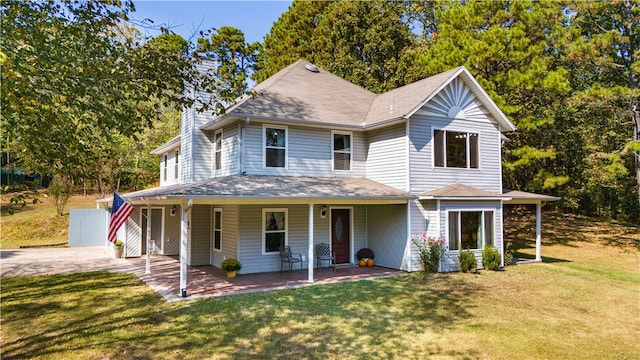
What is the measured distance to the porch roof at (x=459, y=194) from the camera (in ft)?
44.4

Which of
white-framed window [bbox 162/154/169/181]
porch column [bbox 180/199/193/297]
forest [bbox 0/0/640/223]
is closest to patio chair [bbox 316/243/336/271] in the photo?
porch column [bbox 180/199/193/297]

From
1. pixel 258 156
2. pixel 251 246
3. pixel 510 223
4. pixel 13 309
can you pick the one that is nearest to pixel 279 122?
pixel 258 156

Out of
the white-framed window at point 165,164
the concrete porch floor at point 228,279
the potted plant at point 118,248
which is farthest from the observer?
the white-framed window at point 165,164

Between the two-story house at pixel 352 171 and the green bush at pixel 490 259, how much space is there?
0.86 feet

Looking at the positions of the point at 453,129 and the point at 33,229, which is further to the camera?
the point at 33,229

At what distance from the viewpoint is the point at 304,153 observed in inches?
579

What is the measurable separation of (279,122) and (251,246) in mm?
4239

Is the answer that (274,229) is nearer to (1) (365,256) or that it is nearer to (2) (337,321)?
Result: (1) (365,256)

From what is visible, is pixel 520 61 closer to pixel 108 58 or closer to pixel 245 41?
pixel 108 58

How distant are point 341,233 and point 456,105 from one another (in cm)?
632

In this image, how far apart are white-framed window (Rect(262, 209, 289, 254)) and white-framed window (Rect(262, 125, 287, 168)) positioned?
1628 mm

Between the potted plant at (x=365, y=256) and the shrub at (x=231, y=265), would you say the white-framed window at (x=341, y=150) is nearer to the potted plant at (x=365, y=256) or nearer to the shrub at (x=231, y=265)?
the potted plant at (x=365, y=256)

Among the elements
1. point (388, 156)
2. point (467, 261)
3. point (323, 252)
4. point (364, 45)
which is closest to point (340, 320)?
point (323, 252)

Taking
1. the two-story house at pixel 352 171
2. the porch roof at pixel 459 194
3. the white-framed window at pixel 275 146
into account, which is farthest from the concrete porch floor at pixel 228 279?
the white-framed window at pixel 275 146
